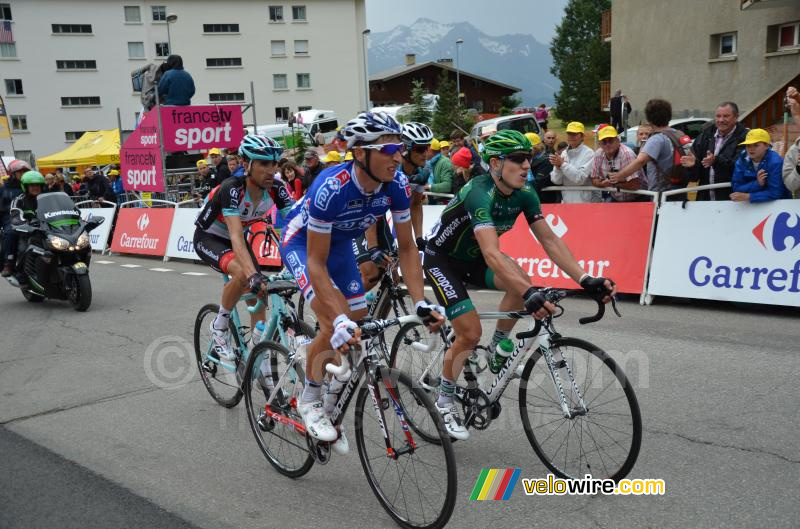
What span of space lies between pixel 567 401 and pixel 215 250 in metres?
3.21

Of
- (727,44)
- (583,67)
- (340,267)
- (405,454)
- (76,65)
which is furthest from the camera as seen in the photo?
(583,67)

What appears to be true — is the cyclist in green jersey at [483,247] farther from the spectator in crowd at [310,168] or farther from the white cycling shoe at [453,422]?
the spectator in crowd at [310,168]

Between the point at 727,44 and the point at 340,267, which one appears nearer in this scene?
the point at 340,267

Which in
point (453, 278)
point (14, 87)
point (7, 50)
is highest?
point (7, 50)

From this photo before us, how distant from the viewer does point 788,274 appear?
25.5 ft

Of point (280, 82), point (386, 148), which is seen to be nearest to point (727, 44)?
point (386, 148)

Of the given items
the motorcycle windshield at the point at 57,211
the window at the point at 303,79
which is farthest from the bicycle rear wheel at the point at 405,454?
the window at the point at 303,79

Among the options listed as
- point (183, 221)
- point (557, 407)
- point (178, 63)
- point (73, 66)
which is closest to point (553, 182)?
point (557, 407)

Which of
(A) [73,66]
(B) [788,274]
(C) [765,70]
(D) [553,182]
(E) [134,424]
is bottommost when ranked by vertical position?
(E) [134,424]

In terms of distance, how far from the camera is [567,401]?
4191mm

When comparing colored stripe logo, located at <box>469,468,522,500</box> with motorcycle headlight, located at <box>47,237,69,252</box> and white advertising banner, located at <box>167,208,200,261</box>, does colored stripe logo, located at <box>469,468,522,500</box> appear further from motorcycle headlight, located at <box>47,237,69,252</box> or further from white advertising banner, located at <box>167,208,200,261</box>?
white advertising banner, located at <box>167,208,200,261</box>

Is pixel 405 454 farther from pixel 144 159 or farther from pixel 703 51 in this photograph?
pixel 703 51

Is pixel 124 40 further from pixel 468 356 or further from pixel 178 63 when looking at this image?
pixel 468 356

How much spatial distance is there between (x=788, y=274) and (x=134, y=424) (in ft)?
21.5
